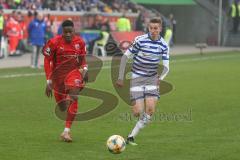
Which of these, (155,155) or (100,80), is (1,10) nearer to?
(100,80)

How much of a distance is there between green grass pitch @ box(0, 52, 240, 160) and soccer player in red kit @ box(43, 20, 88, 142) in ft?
2.33

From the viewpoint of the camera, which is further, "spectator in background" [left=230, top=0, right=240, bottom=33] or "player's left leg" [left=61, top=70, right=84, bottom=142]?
"spectator in background" [left=230, top=0, right=240, bottom=33]

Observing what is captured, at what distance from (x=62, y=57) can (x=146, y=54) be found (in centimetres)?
166

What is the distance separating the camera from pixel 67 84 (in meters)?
12.8

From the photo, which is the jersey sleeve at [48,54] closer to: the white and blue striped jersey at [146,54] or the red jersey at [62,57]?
the red jersey at [62,57]

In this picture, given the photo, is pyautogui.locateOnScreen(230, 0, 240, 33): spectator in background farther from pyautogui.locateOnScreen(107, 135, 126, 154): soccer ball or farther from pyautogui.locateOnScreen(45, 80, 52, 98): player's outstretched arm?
pyautogui.locateOnScreen(107, 135, 126, 154): soccer ball

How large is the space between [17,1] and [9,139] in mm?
25579

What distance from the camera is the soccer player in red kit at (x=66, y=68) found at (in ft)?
41.3

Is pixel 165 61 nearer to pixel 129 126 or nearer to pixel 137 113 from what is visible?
pixel 137 113

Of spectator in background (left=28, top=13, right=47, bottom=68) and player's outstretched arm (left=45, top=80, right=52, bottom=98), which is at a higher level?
player's outstretched arm (left=45, top=80, right=52, bottom=98)

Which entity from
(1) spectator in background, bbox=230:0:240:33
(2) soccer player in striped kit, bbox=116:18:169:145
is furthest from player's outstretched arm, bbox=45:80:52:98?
(1) spectator in background, bbox=230:0:240:33

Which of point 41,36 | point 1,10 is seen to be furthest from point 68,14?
point 41,36

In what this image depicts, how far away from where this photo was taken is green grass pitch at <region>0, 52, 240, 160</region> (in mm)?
11273

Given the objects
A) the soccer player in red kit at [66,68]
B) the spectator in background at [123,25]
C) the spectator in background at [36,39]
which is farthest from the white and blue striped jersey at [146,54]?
the spectator in background at [123,25]
